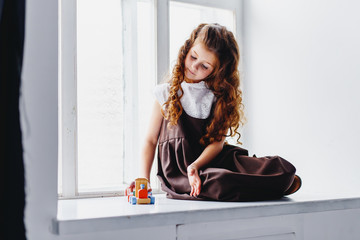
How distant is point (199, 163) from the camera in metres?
1.12

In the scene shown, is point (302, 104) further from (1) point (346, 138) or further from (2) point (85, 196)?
(2) point (85, 196)

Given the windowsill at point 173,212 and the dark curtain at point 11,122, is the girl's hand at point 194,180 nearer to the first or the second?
the windowsill at point 173,212

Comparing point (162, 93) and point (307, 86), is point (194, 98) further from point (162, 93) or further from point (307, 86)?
point (307, 86)

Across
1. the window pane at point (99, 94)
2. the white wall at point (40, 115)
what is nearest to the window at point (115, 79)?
the window pane at point (99, 94)

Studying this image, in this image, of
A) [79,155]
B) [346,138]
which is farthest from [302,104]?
[79,155]

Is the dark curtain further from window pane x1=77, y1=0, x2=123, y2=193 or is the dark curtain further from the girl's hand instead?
window pane x1=77, y1=0, x2=123, y2=193

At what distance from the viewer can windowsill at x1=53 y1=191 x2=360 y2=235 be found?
769 mm

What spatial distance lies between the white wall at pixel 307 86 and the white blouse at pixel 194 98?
32 cm

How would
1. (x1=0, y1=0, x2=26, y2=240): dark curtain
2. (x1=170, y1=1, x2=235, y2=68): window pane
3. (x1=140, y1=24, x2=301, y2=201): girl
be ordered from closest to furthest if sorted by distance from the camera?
(x1=0, y1=0, x2=26, y2=240): dark curtain < (x1=140, y1=24, x2=301, y2=201): girl < (x1=170, y1=1, x2=235, y2=68): window pane

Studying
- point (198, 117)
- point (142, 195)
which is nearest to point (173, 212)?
point (142, 195)

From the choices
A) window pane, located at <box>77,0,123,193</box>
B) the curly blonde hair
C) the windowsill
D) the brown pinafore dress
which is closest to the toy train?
the windowsill

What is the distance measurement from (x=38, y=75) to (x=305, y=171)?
3.00 feet

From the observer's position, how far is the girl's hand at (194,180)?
1.05m

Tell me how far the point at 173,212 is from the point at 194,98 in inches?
17.9
